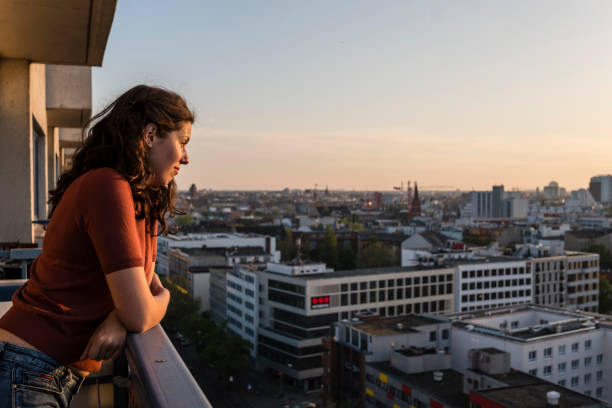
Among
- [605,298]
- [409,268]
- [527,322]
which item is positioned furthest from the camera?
[605,298]

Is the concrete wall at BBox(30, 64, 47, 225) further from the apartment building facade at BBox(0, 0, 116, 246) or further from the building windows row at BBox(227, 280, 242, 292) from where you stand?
the building windows row at BBox(227, 280, 242, 292)

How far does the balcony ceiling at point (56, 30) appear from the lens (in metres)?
4.23

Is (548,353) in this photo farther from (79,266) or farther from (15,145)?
(79,266)

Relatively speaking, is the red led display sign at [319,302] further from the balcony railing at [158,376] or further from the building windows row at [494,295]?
the balcony railing at [158,376]

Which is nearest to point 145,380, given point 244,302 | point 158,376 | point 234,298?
point 158,376

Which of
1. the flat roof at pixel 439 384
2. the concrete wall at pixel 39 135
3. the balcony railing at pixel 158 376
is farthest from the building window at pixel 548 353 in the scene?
the balcony railing at pixel 158 376

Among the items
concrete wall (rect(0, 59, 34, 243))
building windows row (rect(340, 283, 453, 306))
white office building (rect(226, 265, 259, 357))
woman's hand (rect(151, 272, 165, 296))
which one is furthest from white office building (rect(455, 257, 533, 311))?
woman's hand (rect(151, 272, 165, 296))

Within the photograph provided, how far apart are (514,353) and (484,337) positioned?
1.25 meters

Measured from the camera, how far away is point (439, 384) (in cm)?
2075

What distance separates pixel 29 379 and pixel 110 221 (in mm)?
408

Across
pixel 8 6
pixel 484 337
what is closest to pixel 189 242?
pixel 484 337

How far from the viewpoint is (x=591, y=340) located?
25.0 m

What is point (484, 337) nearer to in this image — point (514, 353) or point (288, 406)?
point (514, 353)

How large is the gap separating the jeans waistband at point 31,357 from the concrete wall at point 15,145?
192 inches
